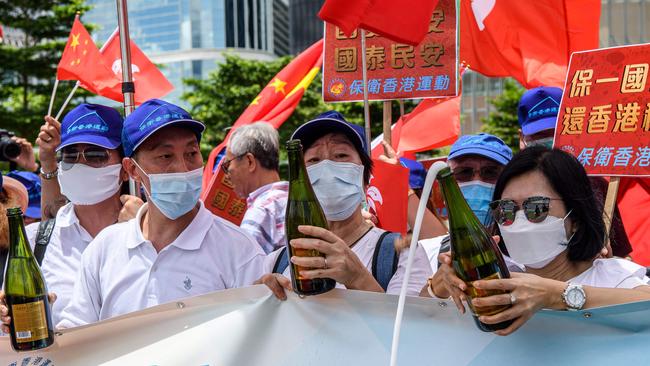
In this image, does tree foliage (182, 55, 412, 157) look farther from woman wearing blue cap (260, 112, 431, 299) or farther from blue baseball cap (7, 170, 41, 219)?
woman wearing blue cap (260, 112, 431, 299)

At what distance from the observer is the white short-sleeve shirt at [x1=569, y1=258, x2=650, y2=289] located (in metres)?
2.37

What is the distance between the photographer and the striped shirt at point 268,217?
4.05 m

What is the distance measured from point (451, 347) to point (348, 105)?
22.7 metres

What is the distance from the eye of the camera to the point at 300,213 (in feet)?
7.52

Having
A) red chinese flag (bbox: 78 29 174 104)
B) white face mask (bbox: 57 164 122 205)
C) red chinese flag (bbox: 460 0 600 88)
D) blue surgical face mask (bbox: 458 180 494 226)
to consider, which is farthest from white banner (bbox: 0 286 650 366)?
red chinese flag (bbox: 78 29 174 104)

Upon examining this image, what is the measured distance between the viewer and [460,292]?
1.93m

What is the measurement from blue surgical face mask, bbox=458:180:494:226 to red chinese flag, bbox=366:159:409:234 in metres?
0.38

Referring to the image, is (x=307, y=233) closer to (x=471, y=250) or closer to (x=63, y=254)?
(x=471, y=250)

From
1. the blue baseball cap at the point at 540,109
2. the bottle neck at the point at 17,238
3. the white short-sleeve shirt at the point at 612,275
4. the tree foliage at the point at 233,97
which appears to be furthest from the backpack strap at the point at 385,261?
the tree foliage at the point at 233,97

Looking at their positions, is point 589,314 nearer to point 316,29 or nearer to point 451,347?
point 451,347

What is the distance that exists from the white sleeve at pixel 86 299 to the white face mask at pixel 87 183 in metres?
0.71

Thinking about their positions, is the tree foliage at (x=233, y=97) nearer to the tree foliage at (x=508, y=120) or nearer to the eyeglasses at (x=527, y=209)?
the tree foliage at (x=508, y=120)

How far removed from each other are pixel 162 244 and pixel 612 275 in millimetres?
1564

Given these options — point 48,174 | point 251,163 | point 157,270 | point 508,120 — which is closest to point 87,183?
point 48,174
